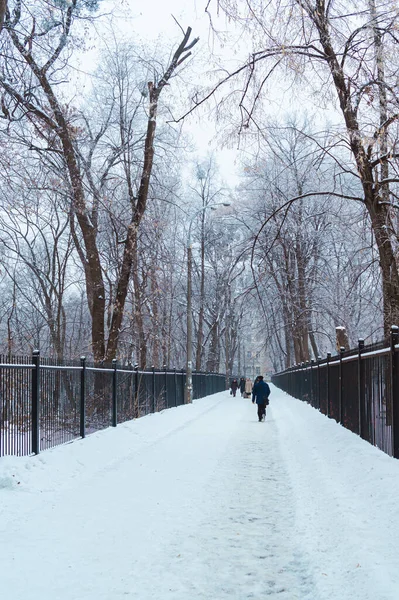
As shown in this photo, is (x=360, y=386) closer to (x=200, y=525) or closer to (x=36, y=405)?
(x=36, y=405)

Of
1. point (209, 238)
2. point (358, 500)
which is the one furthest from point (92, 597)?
point (209, 238)

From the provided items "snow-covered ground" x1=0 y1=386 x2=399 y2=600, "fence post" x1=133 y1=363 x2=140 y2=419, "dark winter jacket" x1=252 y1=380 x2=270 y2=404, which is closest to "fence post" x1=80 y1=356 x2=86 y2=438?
"snow-covered ground" x1=0 y1=386 x2=399 y2=600

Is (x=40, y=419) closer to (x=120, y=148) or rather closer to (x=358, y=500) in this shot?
(x=358, y=500)

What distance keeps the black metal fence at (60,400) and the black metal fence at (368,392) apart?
5.21 meters

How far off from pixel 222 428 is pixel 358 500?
10581mm

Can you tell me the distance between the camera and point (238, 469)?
10.0 meters

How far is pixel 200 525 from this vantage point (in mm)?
6332

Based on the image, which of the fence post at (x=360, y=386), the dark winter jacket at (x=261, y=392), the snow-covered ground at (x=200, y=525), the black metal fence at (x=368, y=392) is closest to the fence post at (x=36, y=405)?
the snow-covered ground at (x=200, y=525)

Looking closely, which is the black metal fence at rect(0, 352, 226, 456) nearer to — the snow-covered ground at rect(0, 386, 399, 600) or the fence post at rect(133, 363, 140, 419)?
the fence post at rect(133, 363, 140, 419)

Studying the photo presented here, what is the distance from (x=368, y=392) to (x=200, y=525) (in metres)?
5.40

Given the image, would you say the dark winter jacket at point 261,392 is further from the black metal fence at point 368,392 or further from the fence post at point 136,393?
the fence post at point 136,393

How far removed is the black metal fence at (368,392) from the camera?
8789mm

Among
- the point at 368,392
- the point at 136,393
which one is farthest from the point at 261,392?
the point at 368,392

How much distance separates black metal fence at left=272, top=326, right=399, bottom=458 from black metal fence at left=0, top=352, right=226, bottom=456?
5.21 meters
